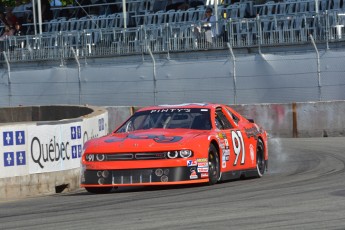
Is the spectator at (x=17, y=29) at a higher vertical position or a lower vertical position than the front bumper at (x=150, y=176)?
higher

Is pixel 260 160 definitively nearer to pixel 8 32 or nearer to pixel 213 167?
pixel 213 167

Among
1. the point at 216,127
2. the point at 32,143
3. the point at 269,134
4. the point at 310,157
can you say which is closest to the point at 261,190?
the point at 216,127

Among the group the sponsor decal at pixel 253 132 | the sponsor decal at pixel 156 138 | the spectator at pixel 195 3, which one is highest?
the spectator at pixel 195 3

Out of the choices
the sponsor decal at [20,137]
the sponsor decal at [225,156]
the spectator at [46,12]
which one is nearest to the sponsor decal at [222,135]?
the sponsor decal at [225,156]

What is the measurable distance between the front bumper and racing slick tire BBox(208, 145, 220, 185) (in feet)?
0.68

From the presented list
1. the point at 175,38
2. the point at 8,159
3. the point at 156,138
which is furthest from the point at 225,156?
the point at 175,38

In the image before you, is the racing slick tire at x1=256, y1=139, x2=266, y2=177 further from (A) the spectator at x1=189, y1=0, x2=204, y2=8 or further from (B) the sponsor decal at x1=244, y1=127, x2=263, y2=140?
(A) the spectator at x1=189, y1=0, x2=204, y2=8

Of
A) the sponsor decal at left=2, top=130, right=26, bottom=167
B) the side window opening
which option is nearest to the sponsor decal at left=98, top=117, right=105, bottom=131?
the sponsor decal at left=2, top=130, right=26, bottom=167

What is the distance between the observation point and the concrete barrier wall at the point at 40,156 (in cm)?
1387

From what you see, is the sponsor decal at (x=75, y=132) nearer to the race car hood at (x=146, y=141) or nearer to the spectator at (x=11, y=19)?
the race car hood at (x=146, y=141)

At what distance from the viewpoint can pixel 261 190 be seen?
1185cm

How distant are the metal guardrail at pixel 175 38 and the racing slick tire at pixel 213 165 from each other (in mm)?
13100

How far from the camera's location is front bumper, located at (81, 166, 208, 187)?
1259cm

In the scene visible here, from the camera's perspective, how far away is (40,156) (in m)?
14.4
